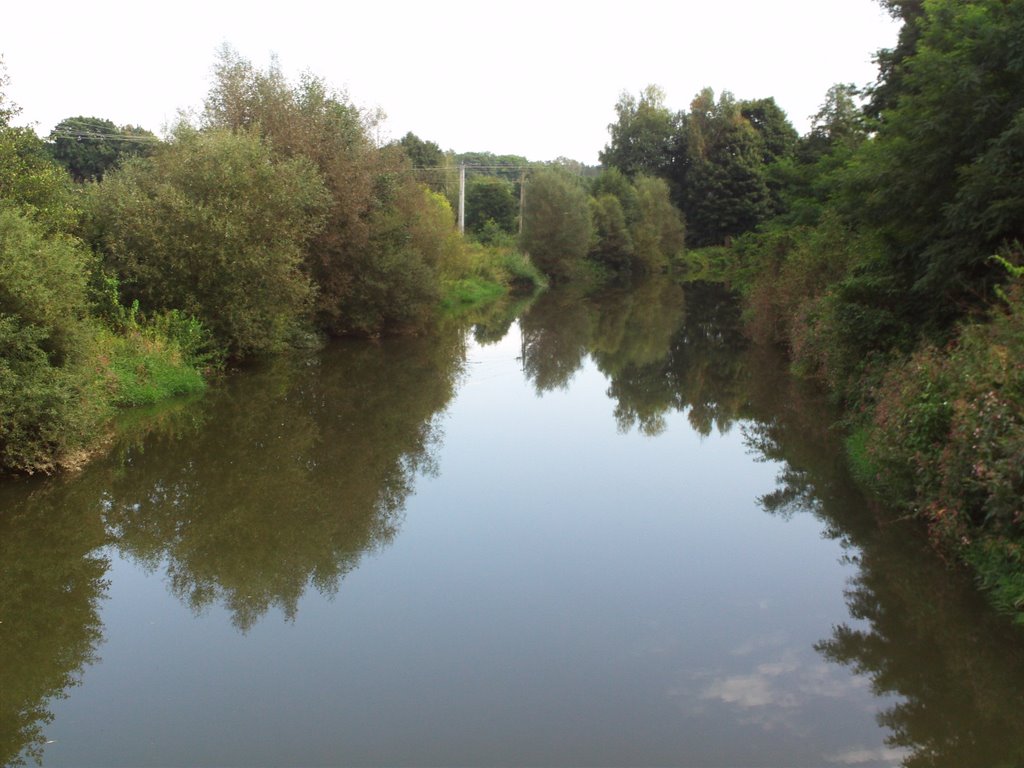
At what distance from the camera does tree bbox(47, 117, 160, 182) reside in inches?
2317

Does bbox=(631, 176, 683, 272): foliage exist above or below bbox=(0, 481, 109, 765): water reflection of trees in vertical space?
above

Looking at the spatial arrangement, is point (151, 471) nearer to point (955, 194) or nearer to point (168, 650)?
point (168, 650)

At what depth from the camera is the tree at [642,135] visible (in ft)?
224

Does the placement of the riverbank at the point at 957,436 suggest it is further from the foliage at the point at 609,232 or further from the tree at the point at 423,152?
the tree at the point at 423,152

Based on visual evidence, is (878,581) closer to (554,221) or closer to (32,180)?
(32,180)

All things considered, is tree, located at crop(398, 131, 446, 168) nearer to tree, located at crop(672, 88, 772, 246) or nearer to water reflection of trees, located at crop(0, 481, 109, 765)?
tree, located at crop(672, 88, 772, 246)

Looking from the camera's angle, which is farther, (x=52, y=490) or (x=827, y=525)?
(x=52, y=490)

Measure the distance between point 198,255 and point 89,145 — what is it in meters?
50.0

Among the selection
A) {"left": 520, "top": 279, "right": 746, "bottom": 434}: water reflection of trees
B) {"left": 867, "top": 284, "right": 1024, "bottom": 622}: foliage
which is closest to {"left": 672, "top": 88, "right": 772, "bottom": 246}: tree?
{"left": 520, "top": 279, "right": 746, "bottom": 434}: water reflection of trees

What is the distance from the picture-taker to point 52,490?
11117 millimetres

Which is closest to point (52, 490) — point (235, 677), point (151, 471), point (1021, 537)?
point (151, 471)

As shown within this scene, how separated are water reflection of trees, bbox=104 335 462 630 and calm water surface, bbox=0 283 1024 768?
0.05 m

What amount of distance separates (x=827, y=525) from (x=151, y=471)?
8897 millimetres

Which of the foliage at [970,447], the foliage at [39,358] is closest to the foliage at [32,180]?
the foliage at [39,358]
